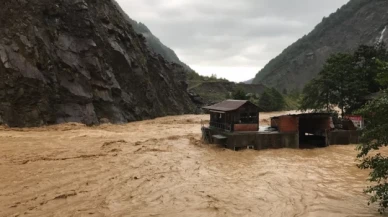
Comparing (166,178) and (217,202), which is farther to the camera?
(166,178)

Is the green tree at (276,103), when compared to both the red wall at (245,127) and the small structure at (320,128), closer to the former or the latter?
the small structure at (320,128)

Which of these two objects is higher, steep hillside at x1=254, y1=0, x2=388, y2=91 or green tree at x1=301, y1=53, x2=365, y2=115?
steep hillside at x1=254, y1=0, x2=388, y2=91

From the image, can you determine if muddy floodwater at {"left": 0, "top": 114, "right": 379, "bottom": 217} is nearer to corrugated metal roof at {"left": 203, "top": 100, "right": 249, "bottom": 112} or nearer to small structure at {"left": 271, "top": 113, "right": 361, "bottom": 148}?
small structure at {"left": 271, "top": 113, "right": 361, "bottom": 148}

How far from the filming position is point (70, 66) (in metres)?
45.4

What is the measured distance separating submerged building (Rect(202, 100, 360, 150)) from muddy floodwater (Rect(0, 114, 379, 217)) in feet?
4.14

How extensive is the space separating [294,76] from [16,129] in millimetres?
168304

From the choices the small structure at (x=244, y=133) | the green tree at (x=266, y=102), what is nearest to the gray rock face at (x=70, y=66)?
the small structure at (x=244, y=133)

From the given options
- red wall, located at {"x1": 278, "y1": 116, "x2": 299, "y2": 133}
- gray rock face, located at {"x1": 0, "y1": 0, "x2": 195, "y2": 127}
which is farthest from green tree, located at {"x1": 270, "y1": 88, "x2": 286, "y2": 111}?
red wall, located at {"x1": 278, "y1": 116, "x2": 299, "y2": 133}

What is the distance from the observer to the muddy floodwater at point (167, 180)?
45.9 ft

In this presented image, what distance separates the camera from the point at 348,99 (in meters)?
41.6

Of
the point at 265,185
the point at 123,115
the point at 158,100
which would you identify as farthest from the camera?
the point at 158,100

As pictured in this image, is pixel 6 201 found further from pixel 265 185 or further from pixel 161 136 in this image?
pixel 161 136

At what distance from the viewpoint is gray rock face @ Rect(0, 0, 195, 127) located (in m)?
38.6

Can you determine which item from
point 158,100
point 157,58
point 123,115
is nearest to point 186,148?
point 123,115
